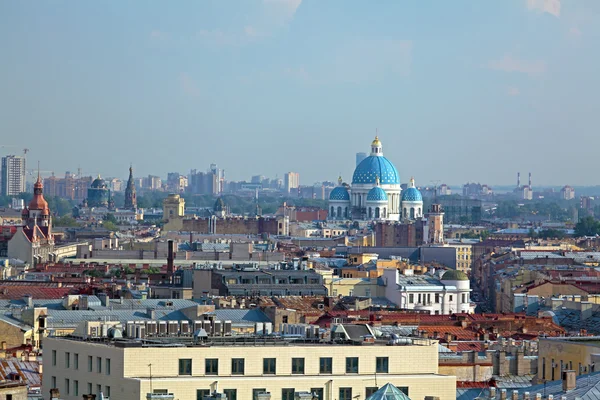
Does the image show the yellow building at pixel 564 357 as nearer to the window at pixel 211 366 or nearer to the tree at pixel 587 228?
the window at pixel 211 366

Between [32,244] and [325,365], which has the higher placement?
[325,365]

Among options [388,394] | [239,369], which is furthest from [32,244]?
[388,394]

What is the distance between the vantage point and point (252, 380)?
31.0 m

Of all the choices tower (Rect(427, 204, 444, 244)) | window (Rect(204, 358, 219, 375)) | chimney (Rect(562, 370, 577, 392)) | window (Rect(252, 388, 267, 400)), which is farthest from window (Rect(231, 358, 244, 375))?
tower (Rect(427, 204, 444, 244))

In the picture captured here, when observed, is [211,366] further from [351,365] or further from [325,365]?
[351,365]

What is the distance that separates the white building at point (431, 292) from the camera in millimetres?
76250

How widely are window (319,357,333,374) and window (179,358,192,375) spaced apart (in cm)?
207

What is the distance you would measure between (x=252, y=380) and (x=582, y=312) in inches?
1316

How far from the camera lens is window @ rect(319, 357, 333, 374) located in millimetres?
31891

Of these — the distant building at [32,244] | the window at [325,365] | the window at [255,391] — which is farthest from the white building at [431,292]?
the window at [255,391]

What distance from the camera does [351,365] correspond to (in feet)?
105

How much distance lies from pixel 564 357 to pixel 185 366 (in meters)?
9.66

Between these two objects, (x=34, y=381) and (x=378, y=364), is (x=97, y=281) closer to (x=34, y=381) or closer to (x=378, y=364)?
(x=34, y=381)

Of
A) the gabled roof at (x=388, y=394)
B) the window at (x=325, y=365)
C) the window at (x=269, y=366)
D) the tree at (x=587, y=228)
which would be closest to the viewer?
the gabled roof at (x=388, y=394)
